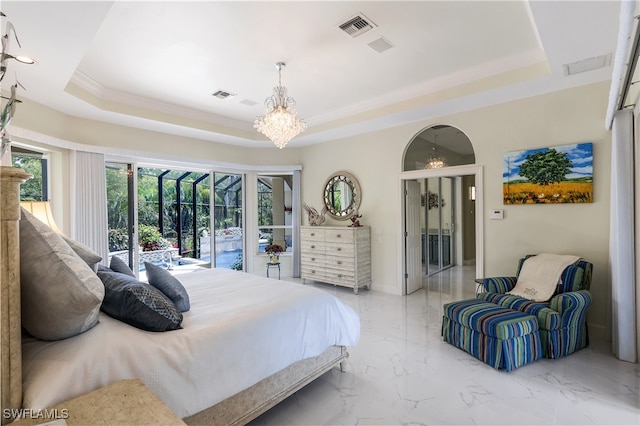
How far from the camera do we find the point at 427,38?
2.86 meters

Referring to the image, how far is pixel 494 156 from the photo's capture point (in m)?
3.94

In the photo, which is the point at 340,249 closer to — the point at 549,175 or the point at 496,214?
the point at 496,214

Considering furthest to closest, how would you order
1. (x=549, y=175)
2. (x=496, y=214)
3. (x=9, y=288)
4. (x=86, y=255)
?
(x=496, y=214) → (x=549, y=175) → (x=86, y=255) → (x=9, y=288)

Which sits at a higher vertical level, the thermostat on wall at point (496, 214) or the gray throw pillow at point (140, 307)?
the thermostat on wall at point (496, 214)

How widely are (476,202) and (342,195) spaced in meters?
2.33

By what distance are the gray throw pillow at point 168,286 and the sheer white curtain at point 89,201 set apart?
2700 mm

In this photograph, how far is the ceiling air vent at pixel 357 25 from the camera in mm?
2539

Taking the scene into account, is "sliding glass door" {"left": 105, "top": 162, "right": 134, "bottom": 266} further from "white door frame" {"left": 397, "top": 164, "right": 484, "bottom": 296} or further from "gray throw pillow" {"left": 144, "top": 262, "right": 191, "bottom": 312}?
"white door frame" {"left": 397, "top": 164, "right": 484, "bottom": 296}

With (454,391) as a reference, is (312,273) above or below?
above

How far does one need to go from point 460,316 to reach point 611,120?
2.37 m

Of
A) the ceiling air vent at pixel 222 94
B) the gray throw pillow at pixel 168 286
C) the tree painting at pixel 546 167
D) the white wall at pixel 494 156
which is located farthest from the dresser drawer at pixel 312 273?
the gray throw pillow at pixel 168 286

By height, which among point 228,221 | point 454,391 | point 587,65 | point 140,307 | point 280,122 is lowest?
point 454,391

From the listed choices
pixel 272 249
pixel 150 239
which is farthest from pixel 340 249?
pixel 150 239

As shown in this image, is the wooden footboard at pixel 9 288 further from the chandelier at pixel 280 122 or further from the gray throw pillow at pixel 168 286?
the chandelier at pixel 280 122
